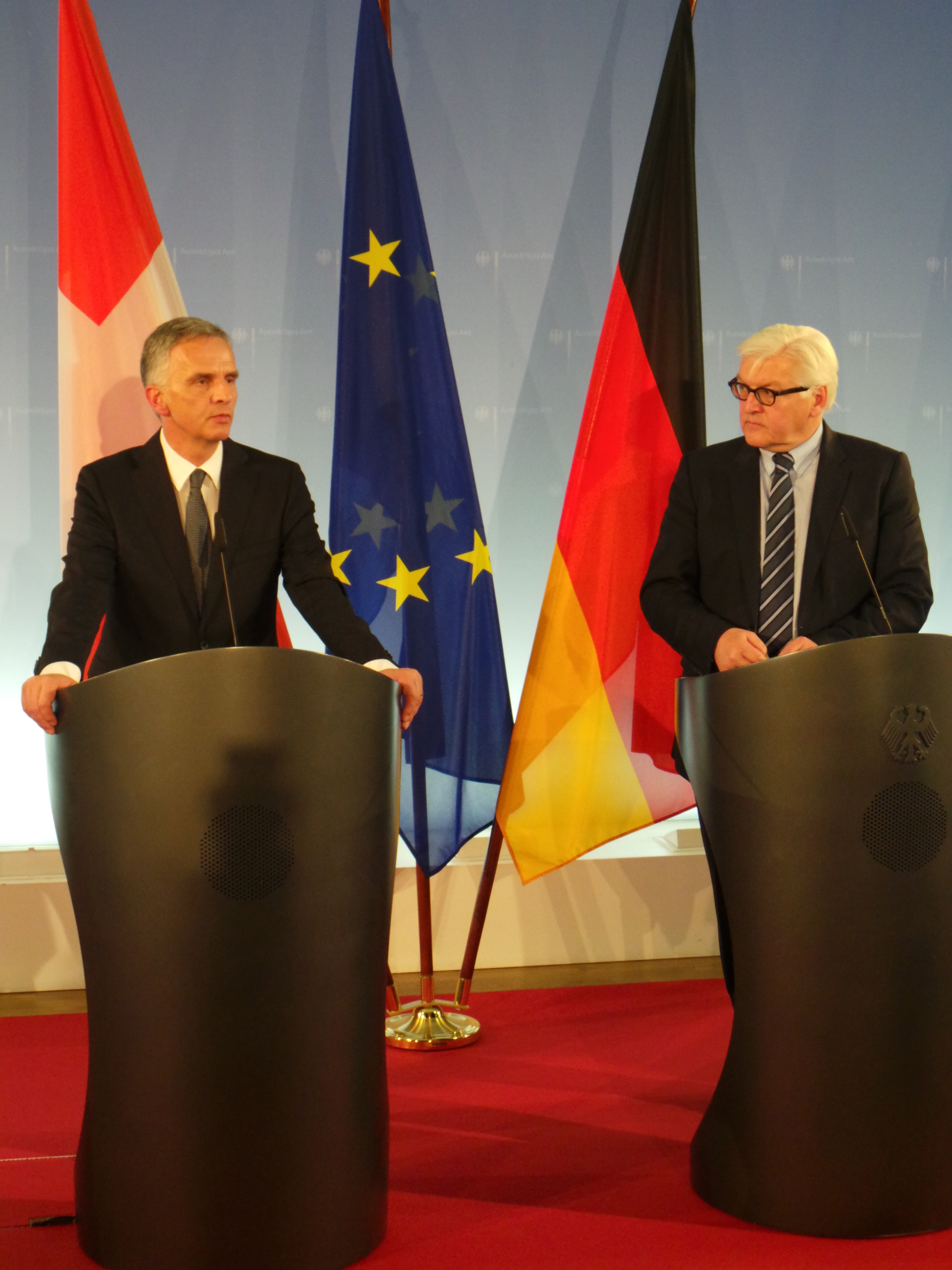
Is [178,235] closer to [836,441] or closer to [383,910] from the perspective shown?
[836,441]

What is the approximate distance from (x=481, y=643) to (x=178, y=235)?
154 cm

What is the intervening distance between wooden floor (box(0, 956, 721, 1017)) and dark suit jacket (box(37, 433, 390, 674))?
3.96 ft

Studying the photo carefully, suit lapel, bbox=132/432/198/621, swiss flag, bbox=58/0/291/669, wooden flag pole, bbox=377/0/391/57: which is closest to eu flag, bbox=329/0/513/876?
wooden flag pole, bbox=377/0/391/57

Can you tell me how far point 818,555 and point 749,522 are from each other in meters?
0.16

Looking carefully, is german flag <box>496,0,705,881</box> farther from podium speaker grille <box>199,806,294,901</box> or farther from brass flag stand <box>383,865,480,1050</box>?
podium speaker grille <box>199,806,294,901</box>

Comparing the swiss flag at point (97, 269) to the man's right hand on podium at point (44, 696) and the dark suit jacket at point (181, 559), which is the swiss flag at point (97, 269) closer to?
the dark suit jacket at point (181, 559)

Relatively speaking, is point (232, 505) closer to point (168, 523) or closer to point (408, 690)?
point (168, 523)

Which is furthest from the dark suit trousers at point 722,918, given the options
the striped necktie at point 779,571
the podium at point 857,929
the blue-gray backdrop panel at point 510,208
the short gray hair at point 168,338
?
the blue-gray backdrop panel at point 510,208

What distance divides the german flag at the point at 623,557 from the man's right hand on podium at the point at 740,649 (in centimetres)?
92

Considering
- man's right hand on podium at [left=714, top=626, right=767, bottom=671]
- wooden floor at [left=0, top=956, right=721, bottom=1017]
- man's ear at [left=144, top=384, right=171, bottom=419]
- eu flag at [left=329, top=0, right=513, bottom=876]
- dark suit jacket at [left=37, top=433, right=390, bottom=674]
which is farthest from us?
wooden floor at [left=0, top=956, right=721, bottom=1017]

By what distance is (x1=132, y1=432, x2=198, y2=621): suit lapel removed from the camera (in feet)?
7.81

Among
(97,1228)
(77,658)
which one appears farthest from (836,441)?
(97,1228)

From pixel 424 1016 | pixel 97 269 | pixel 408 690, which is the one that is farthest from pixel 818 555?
pixel 97 269

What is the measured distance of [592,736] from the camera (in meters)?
3.12
